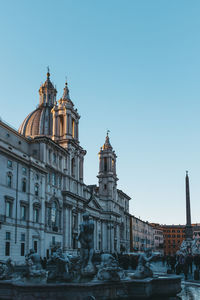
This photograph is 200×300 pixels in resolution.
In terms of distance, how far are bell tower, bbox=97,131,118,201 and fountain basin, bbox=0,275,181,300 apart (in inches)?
2869

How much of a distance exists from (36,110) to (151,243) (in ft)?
282

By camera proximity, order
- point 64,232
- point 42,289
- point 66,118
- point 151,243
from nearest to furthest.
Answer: point 42,289 < point 64,232 < point 66,118 < point 151,243

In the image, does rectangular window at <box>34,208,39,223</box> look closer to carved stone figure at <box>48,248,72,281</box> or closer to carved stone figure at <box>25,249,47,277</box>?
carved stone figure at <box>25,249,47,277</box>

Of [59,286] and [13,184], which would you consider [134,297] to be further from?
[13,184]

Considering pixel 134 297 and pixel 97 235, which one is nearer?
pixel 134 297

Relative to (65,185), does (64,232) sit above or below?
below

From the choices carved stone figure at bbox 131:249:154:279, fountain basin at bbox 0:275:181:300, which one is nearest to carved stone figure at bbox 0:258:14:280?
fountain basin at bbox 0:275:181:300

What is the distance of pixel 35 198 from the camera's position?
48.6 m

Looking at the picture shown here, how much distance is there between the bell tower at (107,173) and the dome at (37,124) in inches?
852

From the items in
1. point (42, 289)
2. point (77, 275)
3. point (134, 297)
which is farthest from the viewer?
point (77, 275)

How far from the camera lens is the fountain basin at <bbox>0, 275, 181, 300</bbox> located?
523 inches

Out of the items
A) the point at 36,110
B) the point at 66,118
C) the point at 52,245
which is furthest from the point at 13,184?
the point at 36,110

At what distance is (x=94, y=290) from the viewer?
13.6 meters

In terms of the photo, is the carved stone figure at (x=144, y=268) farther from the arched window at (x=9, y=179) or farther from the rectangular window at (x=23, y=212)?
the rectangular window at (x=23, y=212)
